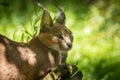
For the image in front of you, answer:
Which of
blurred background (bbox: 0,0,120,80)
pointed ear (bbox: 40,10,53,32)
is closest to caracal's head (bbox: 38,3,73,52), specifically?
pointed ear (bbox: 40,10,53,32)

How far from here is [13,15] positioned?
9.03 metres

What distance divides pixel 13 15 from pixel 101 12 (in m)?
1.50

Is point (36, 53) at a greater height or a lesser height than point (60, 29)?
lesser

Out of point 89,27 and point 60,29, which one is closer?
point 60,29

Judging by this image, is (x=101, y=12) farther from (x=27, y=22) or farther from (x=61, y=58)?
(x=61, y=58)

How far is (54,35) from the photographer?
15.6 feet

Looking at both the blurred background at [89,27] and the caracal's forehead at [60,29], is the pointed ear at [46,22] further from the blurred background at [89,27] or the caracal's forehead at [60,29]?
the blurred background at [89,27]

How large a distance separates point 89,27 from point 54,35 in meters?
4.04

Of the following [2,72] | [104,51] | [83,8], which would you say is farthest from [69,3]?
[2,72]

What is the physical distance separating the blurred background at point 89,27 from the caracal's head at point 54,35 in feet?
7.38

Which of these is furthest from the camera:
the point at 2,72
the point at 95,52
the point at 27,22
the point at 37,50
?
the point at 27,22

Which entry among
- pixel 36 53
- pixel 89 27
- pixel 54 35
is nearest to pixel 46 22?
pixel 54 35

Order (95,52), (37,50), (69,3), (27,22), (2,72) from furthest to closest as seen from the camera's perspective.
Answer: (69,3) → (27,22) → (95,52) → (37,50) → (2,72)

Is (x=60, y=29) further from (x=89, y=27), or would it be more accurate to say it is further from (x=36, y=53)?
(x=89, y=27)
